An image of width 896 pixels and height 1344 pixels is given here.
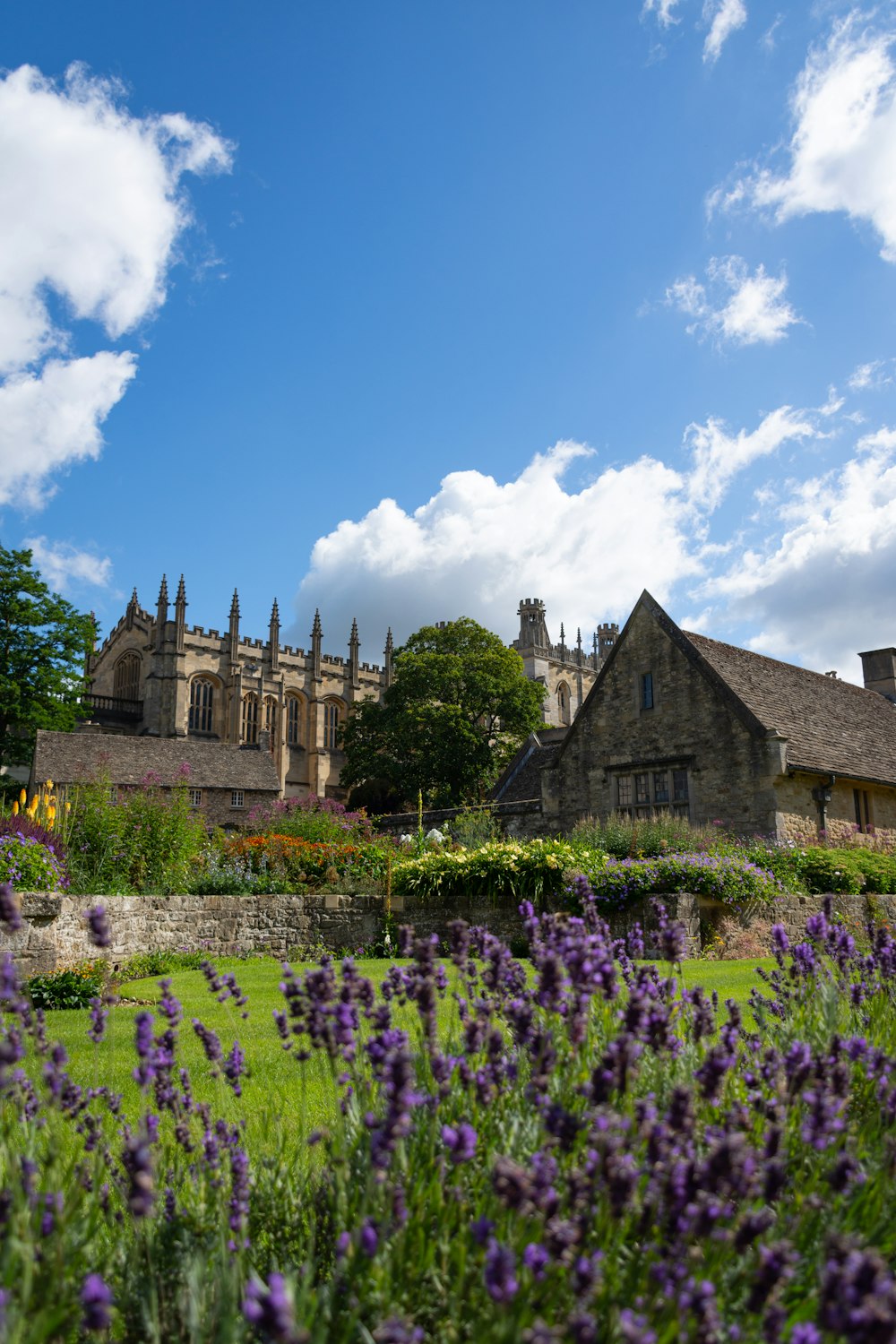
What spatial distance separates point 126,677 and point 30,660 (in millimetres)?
30654

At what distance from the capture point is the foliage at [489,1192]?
6.83 ft

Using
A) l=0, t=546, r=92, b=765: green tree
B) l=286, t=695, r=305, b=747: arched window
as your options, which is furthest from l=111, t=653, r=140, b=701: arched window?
l=0, t=546, r=92, b=765: green tree

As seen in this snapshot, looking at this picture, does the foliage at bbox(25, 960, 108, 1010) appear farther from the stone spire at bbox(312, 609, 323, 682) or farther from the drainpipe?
the stone spire at bbox(312, 609, 323, 682)

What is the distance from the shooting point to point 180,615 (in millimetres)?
70562

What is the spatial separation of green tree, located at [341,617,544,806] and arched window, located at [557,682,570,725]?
33.7 meters

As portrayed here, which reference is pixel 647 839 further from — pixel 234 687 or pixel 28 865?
pixel 234 687

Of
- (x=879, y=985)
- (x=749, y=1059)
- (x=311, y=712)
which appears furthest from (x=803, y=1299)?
(x=311, y=712)

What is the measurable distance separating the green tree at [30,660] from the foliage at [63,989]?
36582 millimetres

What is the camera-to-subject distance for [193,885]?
16.5 metres

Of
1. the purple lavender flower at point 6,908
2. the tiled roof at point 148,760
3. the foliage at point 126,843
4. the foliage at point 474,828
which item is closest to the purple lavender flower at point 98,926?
the purple lavender flower at point 6,908

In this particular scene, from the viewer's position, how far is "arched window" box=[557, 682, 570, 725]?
294 feet

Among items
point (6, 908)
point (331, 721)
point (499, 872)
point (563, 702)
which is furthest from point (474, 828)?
point (563, 702)

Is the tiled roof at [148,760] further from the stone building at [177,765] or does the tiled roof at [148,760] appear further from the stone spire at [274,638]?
the stone spire at [274,638]

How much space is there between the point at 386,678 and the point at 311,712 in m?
8.75
